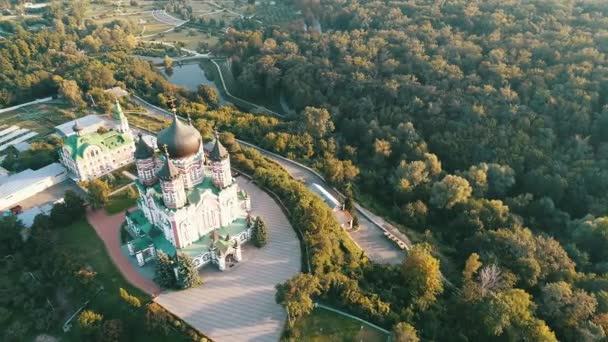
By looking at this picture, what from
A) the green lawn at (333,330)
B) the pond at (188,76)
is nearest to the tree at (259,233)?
the green lawn at (333,330)

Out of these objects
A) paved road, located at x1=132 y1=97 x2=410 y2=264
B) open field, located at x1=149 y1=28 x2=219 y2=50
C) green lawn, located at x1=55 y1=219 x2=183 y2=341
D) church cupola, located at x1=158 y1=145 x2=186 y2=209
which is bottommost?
open field, located at x1=149 y1=28 x2=219 y2=50

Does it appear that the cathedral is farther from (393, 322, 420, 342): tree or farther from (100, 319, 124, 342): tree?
(393, 322, 420, 342): tree

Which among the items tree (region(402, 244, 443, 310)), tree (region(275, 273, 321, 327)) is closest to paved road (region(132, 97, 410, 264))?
tree (region(402, 244, 443, 310))

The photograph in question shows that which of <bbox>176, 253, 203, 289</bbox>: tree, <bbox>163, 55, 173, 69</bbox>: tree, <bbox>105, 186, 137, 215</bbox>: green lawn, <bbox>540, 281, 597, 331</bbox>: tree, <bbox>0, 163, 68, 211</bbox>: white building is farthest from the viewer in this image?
<bbox>163, 55, 173, 69</bbox>: tree

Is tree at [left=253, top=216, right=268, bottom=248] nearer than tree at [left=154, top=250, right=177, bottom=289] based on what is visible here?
No

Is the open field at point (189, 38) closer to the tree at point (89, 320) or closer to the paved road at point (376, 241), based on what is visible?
the paved road at point (376, 241)

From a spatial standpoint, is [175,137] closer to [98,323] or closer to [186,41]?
[98,323]

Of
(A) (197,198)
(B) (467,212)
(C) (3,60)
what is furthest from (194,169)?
(C) (3,60)
